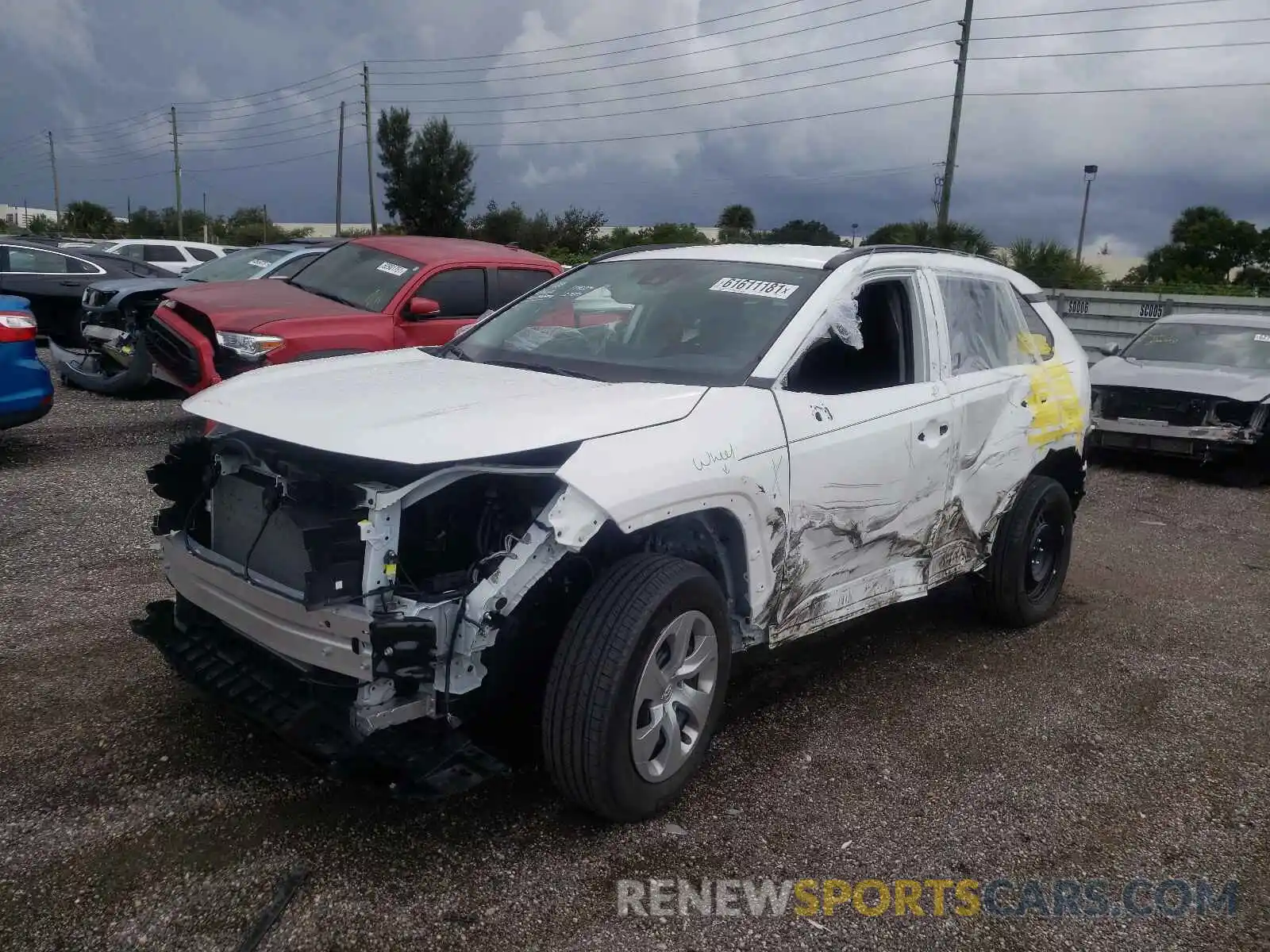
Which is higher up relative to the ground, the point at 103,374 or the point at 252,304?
the point at 252,304

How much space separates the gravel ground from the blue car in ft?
7.39

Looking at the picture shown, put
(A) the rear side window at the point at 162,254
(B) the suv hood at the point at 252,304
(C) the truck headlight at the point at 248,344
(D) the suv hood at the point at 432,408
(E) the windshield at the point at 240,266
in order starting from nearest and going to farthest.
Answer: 1. (D) the suv hood at the point at 432,408
2. (C) the truck headlight at the point at 248,344
3. (B) the suv hood at the point at 252,304
4. (E) the windshield at the point at 240,266
5. (A) the rear side window at the point at 162,254

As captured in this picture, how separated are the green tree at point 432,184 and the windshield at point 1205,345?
39662mm

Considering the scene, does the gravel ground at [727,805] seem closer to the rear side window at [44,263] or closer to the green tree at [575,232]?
the rear side window at [44,263]

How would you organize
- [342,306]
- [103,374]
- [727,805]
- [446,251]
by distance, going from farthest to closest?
1. [103,374]
2. [446,251]
3. [342,306]
4. [727,805]

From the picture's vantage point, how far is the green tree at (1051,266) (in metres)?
25.5

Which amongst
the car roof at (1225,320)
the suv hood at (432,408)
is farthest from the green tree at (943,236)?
the suv hood at (432,408)

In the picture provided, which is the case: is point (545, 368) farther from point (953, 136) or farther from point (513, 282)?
point (953, 136)

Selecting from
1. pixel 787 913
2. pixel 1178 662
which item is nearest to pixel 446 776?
pixel 787 913

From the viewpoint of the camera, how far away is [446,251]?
888cm

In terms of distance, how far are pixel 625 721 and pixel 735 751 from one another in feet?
3.21

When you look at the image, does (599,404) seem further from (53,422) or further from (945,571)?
(53,422)

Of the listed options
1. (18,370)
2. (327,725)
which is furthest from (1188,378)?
(18,370)

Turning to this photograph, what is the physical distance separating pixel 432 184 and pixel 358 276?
41498 millimetres
